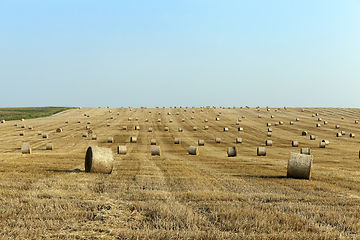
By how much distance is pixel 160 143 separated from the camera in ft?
133

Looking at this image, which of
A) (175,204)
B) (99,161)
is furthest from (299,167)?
(99,161)

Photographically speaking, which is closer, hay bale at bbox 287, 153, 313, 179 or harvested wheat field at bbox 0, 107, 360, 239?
harvested wheat field at bbox 0, 107, 360, 239

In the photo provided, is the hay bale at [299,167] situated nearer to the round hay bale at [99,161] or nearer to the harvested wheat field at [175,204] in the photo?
the harvested wheat field at [175,204]

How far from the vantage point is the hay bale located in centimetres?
1619

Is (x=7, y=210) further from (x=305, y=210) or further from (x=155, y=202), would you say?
(x=305, y=210)

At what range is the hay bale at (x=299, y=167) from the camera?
53.1 feet

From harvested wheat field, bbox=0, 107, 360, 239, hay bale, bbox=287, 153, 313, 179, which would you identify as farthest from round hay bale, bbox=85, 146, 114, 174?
hay bale, bbox=287, 153, 313, 179

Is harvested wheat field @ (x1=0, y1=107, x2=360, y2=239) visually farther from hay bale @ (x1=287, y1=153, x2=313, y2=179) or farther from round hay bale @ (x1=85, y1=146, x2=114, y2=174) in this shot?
hay bale @ (x1=287, y1=153, x2=313, y2=179)

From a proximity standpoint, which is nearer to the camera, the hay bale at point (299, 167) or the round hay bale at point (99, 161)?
the hay bale at point (299, 167)

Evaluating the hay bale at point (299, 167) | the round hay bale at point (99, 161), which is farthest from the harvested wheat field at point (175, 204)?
the hay bale at point (299, 167)

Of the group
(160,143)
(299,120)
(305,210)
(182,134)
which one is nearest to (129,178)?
(305,210)

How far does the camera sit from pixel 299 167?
53.7 feet

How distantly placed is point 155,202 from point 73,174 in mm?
7345

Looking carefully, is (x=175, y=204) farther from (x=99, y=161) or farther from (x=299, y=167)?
(x=299, y=167)
